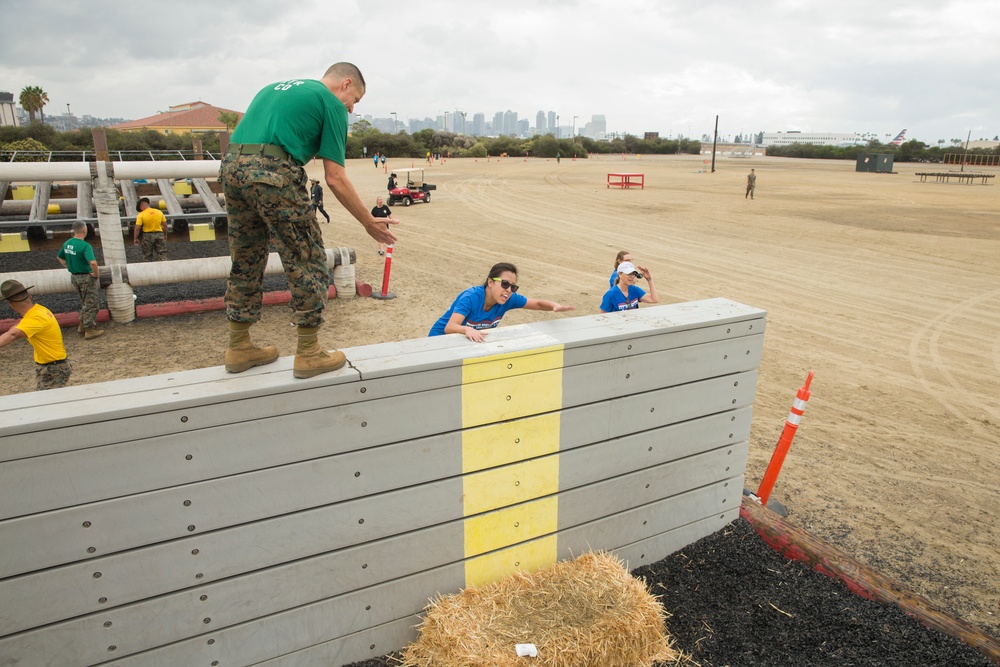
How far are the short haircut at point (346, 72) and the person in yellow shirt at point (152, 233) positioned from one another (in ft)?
36.0

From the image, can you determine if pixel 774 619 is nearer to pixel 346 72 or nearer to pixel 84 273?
pixel 346 72

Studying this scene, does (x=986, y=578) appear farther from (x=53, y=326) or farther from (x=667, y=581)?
(x=53, y=326)

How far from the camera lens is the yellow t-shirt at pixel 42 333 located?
19.6 feet

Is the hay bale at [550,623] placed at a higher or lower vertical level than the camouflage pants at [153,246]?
lower

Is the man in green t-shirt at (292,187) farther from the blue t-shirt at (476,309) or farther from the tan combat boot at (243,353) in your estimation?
the blue t-shirt at (476,309)

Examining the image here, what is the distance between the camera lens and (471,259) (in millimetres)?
16281

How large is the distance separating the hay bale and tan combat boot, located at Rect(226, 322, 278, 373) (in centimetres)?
149

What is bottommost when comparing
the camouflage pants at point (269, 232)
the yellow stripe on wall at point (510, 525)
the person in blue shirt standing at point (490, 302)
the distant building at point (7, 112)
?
the yellow stripe on wall at point (510, 525)

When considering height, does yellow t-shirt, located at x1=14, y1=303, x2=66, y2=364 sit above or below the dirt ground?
above

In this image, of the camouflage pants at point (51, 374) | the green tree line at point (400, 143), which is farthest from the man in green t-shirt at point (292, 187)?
the green tree line at point (400, 143)

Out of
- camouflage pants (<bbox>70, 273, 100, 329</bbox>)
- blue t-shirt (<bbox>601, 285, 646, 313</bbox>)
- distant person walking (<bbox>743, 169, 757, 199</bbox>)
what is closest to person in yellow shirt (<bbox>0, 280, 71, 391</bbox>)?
camouflage pants (<bbox>70, 273, 100, 329</bbox>)

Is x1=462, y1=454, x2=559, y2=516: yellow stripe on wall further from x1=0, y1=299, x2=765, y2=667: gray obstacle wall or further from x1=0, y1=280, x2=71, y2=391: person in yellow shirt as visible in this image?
x1=0, y1=280, x2=71, y2=391: person in yellow shirt

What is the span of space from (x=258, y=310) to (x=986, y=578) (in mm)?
5233

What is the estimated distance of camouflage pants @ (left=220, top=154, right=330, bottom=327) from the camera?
2775 mm
